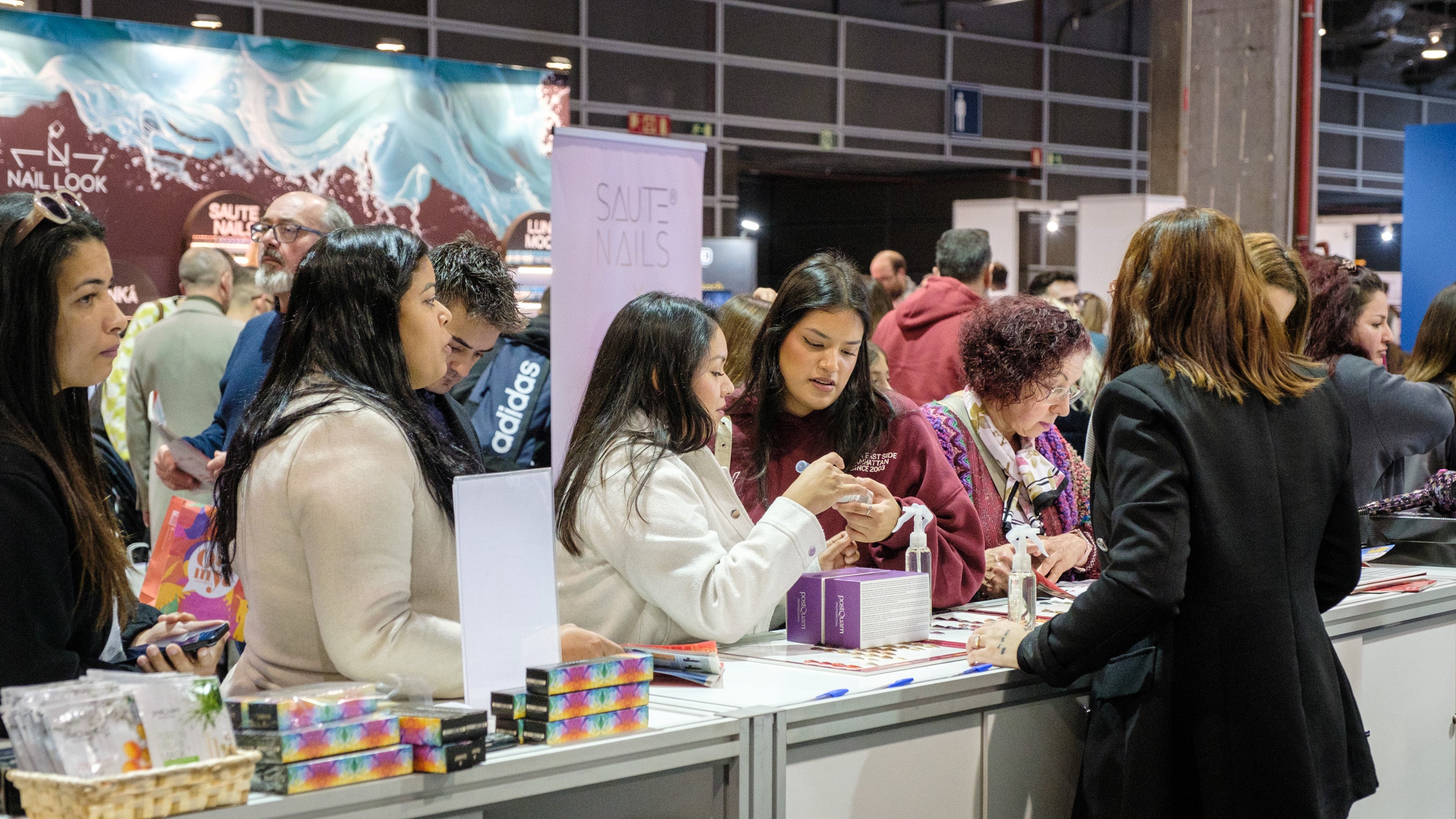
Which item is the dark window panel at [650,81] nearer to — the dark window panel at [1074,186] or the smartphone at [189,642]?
the dark window panel at [1074,186]

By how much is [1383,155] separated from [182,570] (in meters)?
15.8

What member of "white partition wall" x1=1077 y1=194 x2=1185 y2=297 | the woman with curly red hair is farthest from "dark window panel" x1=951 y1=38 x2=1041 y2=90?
the woman with curly red hair

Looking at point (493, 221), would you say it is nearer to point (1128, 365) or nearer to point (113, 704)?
point (1128, 365)

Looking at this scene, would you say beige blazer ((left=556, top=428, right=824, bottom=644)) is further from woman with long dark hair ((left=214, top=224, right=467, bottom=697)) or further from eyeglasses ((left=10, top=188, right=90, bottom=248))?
eyeglasses ((left=10, top=188, right=90, bottom=248))

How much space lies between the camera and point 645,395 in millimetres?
2455

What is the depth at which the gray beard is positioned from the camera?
357 centimetres

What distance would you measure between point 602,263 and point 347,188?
14.0ft

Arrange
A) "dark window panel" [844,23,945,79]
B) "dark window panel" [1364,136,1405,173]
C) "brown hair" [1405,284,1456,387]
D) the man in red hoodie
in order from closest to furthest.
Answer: "brown hair" [1405,284,1456,387], the man in red hoodie, "dark window panel" [844,23,945,79], "dark window panel" [1364,136,1405,173]

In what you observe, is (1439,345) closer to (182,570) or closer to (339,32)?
(182,570)

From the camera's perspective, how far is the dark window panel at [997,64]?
493 inches

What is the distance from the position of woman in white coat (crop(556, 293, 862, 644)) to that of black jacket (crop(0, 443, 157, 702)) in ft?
2.70

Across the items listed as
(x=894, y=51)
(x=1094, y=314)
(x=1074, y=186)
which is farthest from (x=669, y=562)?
(x=1074, y=186)

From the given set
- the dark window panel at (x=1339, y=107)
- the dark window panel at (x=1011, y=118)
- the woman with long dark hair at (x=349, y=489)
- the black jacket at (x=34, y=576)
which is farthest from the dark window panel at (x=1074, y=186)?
the black jacket at (x=34, y=576)

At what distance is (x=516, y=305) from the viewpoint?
334 cm
